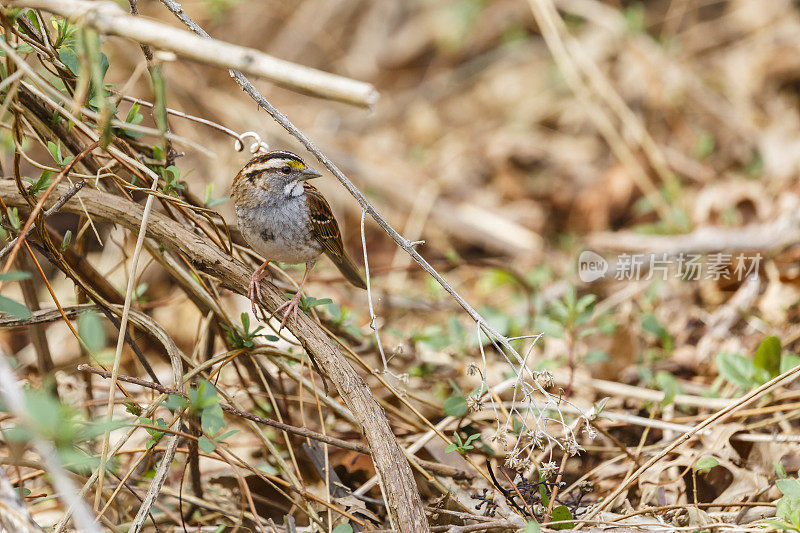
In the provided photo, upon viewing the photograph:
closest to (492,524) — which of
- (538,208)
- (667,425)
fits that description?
(667,425)

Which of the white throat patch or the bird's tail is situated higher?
the white throat patch

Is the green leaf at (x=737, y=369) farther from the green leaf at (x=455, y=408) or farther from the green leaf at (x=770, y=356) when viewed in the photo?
the green leaf at (x=455, y=408)

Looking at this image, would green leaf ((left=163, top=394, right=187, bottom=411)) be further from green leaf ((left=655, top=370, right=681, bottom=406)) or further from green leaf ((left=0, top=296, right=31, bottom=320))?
green leaf ((left=655, top=370, right=681, bottom=406))

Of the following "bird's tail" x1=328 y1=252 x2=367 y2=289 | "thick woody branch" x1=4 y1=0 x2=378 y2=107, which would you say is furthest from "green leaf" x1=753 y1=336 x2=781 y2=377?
"thick woody branch" x1=4 y1=0 x2=378 y2=107

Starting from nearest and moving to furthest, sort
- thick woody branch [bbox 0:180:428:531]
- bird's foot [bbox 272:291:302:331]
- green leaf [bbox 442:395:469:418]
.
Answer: thick woody branch [bbox 0:180:428:531] < bird's foot [bbox 272:291:302:331] < green leaf [bbox 442:395:469:418]

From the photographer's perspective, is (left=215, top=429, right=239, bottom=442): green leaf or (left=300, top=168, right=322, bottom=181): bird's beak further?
(left=300, top=168, right=322, bottom=181): bird's beak

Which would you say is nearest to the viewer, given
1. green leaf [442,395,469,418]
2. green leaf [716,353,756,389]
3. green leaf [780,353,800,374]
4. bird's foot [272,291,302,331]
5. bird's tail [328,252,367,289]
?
bird's foot [272,291,302,331]

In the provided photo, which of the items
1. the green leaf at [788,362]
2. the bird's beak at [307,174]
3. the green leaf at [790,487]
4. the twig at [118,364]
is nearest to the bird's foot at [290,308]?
the twig at [118,364]
